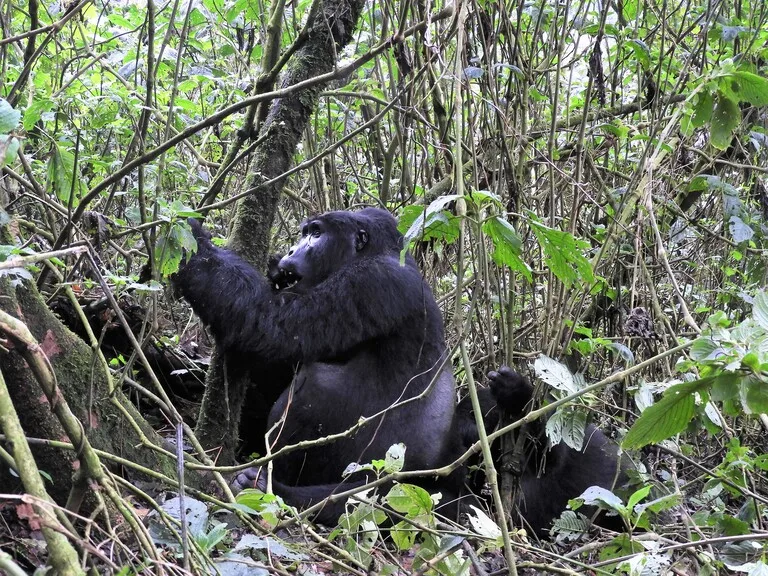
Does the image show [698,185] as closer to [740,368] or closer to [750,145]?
[750,145]

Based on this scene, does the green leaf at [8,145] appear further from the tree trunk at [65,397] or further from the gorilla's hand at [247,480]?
the gorilla's hand at [247,480]

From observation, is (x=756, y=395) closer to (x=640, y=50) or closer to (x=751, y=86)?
(x=751, y=86)

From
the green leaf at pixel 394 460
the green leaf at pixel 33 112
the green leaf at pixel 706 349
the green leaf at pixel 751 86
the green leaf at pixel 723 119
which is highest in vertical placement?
the green leaf at pixel 33 112

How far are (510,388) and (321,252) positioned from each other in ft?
4.34

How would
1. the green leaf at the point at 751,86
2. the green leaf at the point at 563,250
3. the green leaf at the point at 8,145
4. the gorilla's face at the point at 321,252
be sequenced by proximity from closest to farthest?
the green leaf at the point at 8,145
the green leaf at the point at 563,250
the green leaf at the point at 751,86
the gorilla's face at the point at 321,252

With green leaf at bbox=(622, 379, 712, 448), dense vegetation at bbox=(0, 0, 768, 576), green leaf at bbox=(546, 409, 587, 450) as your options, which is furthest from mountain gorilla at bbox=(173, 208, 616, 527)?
green leaf at bbox=(622, 379, 712, 448)

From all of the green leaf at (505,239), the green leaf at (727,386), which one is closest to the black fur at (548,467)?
the green leaf at (505,239)

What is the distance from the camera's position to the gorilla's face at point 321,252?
13.4 feet

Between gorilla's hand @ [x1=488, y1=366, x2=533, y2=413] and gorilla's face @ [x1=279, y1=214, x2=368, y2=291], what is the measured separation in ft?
3.76

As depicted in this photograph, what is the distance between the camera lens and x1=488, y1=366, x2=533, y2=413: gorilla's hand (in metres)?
3.38

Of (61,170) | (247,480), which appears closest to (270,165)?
(61,170)

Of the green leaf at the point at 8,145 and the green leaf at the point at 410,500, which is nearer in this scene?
the green leaf at the point at 8,145

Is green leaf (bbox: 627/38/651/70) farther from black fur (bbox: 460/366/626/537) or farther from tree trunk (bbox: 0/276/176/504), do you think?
tree trunk (bbox: 0/276/176/504)

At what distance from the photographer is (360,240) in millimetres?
4148
